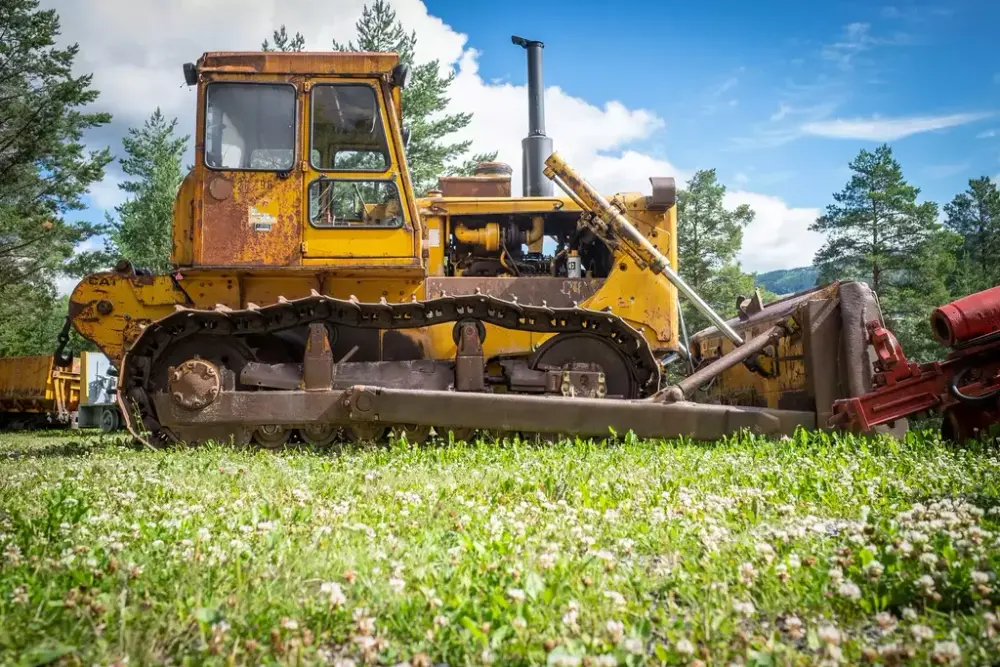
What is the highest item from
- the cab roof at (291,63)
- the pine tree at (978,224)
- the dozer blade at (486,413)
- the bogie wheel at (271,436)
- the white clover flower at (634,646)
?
the pine tree at (978,224)

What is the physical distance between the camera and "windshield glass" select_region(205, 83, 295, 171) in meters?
6.83

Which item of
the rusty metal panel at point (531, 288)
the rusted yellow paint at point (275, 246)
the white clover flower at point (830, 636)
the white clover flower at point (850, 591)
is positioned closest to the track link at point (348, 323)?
the rusted yellow paint at point (275, 246)

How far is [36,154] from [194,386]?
21.5 meters

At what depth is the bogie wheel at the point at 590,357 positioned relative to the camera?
6.78 metres

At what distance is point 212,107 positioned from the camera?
270 inches

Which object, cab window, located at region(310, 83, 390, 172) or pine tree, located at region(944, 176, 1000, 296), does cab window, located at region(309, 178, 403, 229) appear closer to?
cab window, located at region(310, 83, 390, 172)

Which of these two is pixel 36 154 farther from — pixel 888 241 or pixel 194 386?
pixel 888 241

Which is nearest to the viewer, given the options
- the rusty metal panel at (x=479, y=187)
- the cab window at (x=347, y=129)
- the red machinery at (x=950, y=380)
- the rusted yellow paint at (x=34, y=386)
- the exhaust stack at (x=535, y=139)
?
the red machinery at (x=950, y=380)

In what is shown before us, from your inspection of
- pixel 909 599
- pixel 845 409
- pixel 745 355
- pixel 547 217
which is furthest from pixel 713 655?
pixel 547 217

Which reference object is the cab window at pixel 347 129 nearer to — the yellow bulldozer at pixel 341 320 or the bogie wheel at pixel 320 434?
the yellow bulldozer at pixel 341 320

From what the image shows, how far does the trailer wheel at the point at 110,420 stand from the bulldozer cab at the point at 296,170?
1627 cm

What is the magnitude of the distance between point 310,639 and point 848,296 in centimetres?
541

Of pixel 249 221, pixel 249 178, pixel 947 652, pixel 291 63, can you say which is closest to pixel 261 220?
pixel 249 221

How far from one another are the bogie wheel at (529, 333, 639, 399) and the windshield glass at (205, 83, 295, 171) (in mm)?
2986
